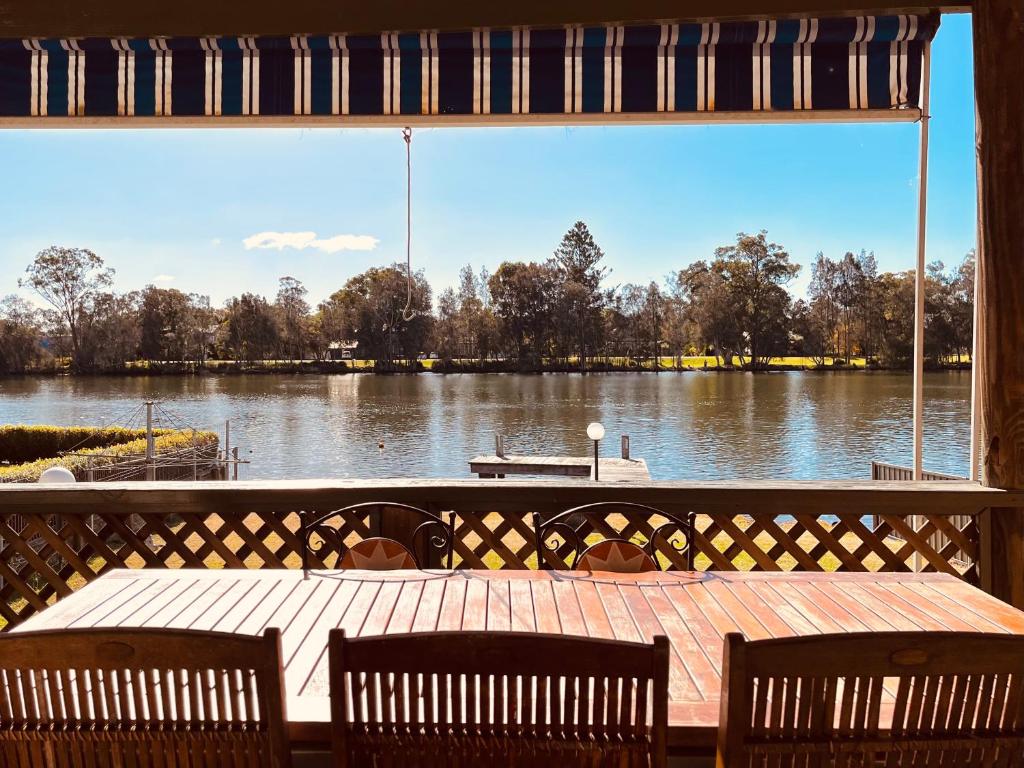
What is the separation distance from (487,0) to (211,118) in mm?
1232

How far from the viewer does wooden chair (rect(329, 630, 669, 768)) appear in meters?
0.84

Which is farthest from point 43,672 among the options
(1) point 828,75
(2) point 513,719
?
(1) point 828,75

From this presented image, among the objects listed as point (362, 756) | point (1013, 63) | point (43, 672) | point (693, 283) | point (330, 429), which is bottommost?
point (330, 429)

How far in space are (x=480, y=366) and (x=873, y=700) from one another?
31.7 metres

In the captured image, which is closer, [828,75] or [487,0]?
[487,0]

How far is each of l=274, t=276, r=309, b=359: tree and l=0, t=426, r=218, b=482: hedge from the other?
714 inches

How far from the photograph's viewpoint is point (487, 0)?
7.36 ft

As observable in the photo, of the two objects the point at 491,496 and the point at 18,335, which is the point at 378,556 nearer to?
the point at 491,496

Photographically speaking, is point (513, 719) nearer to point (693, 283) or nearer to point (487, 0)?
point (487, 0)

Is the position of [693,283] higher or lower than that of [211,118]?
higher

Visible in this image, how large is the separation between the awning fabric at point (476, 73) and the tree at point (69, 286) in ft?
93.2

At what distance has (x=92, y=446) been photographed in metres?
14.5

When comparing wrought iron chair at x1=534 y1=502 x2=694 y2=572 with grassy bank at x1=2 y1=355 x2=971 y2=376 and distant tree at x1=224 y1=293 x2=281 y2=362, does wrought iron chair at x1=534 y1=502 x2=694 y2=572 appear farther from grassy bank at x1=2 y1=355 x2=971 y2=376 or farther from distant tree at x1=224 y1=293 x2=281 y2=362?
distant tree at x1=224 y1=293 x2=281 y2=362

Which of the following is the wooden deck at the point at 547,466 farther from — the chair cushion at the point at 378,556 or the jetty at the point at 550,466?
the chair cushion at the point at 378,556
